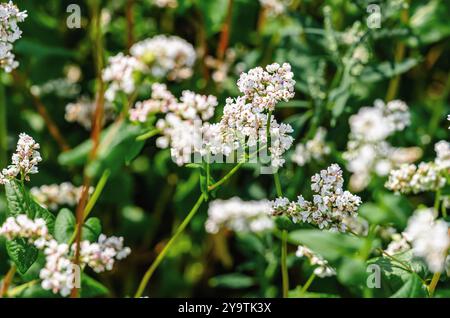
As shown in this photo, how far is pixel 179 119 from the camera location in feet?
3.39

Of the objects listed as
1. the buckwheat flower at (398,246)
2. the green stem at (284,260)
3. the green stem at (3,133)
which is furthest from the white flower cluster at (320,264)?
the green stem at (3,133)

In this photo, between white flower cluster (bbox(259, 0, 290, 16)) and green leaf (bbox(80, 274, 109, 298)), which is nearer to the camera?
green leaf (bbox(80, 274, 109, 298))

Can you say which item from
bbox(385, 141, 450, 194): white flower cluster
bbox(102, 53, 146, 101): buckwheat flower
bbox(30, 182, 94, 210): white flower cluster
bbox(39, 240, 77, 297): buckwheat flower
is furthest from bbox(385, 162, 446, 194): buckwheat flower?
bbox(30, 182, 94, 210): white flower cluster

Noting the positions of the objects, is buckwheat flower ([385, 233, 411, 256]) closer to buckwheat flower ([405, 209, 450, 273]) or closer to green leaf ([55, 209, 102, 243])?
buckwheat flower ([405, 209, 450, 273])

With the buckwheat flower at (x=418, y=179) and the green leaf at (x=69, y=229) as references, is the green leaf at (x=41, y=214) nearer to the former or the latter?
the green leaf at (x=69, y=229)

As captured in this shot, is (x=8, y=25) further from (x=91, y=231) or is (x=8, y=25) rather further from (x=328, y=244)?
(x=328, y=244)

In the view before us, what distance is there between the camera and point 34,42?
203 centimetres

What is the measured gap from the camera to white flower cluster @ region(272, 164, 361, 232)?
1.10 m

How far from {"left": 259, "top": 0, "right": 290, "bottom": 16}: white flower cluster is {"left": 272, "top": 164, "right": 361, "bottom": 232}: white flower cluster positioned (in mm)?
905

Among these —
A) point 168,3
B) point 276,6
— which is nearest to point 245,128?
point 276,6

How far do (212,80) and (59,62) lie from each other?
2.03 feet

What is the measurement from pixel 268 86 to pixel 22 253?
0.57 m

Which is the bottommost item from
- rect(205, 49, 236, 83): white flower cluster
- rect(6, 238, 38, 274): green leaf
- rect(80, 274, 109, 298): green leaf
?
rect(80, 274, 109, 298): green leaf

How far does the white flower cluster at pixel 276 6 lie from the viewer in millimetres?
1894
